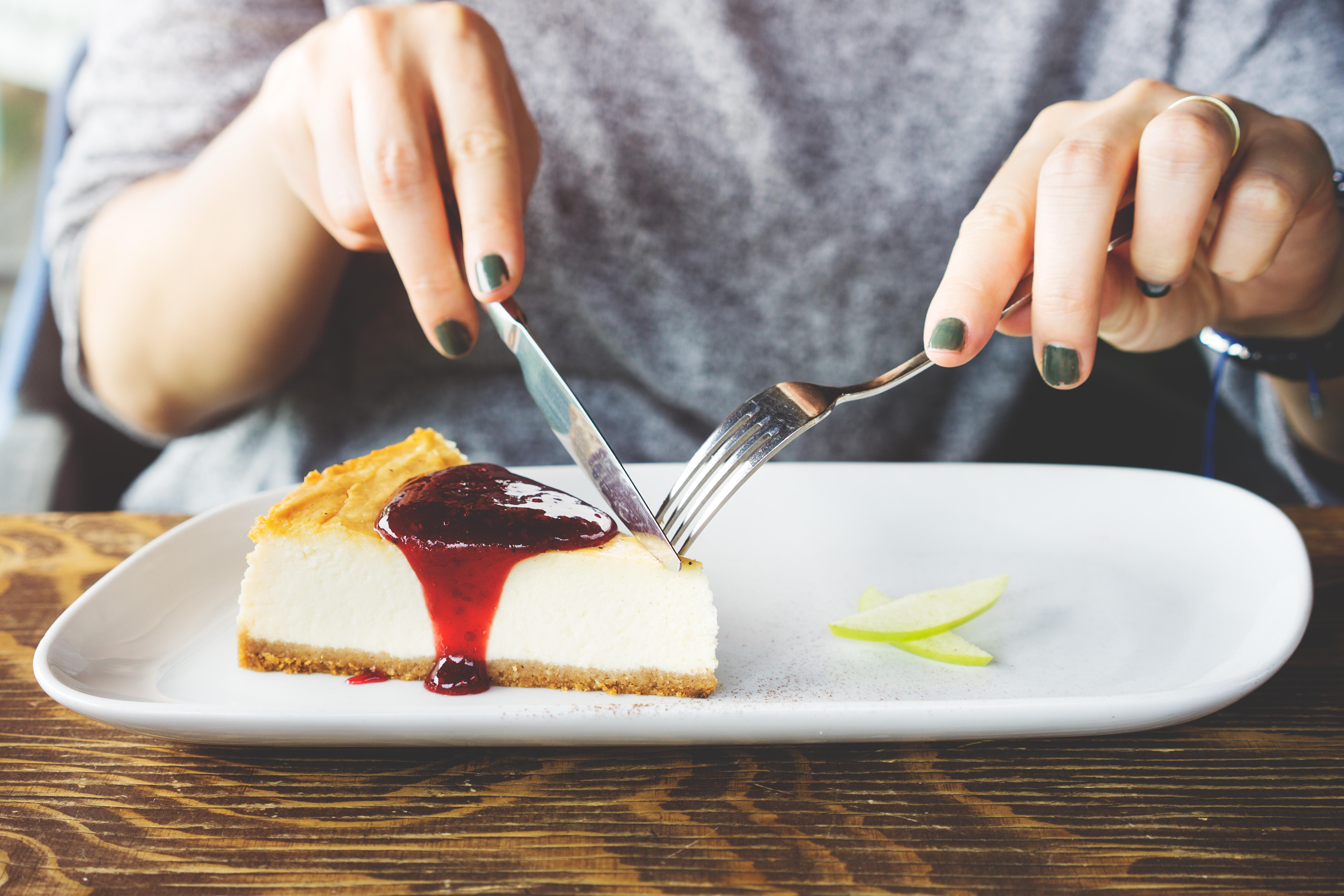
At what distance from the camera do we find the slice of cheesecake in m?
1.00

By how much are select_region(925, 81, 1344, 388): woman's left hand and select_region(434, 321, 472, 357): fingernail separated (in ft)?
1.98

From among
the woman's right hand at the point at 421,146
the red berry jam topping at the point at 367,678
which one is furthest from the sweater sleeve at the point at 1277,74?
the red berry jam topping at the point at 367,678

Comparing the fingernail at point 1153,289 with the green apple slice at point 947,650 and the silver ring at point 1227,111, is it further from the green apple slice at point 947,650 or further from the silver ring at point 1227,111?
the green apple slice at point 947,650

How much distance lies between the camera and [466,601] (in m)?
1.02

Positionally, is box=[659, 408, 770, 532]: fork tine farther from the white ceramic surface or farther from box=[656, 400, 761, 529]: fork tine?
the white ceramic surface

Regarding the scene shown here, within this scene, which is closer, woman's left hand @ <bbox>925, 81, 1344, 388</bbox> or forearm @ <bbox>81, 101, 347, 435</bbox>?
woman's left hand @ <bbox>925, 81, 1344, 388</bbox>

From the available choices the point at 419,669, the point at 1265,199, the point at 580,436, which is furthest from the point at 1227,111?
the point at 419,669

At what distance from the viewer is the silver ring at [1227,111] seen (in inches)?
40.0

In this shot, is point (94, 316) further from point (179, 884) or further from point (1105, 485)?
point (1105, 485)

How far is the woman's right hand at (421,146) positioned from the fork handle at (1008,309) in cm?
47

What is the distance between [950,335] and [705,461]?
326 millimetres

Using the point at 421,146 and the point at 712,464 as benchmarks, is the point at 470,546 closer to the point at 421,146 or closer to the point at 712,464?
the point at 712,464

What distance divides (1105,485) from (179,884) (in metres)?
1.42

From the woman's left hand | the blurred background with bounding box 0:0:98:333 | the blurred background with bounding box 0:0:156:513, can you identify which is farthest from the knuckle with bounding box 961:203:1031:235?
the blurred background with bounding box 0:0:98:333
